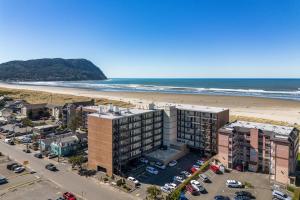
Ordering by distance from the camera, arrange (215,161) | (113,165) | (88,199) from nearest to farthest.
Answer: (88,199), (113,165), (215,161)

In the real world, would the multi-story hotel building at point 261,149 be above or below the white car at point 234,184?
above

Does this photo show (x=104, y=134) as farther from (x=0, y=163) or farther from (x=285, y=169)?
(x=285, y=169)


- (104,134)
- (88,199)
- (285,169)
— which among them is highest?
(104,134)

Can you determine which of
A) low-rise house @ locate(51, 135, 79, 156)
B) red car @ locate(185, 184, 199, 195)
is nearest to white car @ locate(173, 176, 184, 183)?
red car @ locate(185, 184, 199, 195)

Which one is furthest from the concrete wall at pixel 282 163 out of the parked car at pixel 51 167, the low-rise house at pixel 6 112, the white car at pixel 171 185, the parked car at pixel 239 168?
the low-rise house at pixel 6 112

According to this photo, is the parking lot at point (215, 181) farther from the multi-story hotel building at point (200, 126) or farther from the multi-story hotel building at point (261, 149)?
the multi-story hotel building at point (200, 126)

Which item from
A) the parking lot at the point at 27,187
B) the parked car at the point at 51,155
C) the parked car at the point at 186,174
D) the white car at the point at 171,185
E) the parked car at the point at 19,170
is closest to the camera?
the parking lot at the point at 27,187

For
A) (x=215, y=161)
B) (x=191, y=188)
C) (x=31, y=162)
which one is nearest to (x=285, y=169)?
(x=215, y=161)
